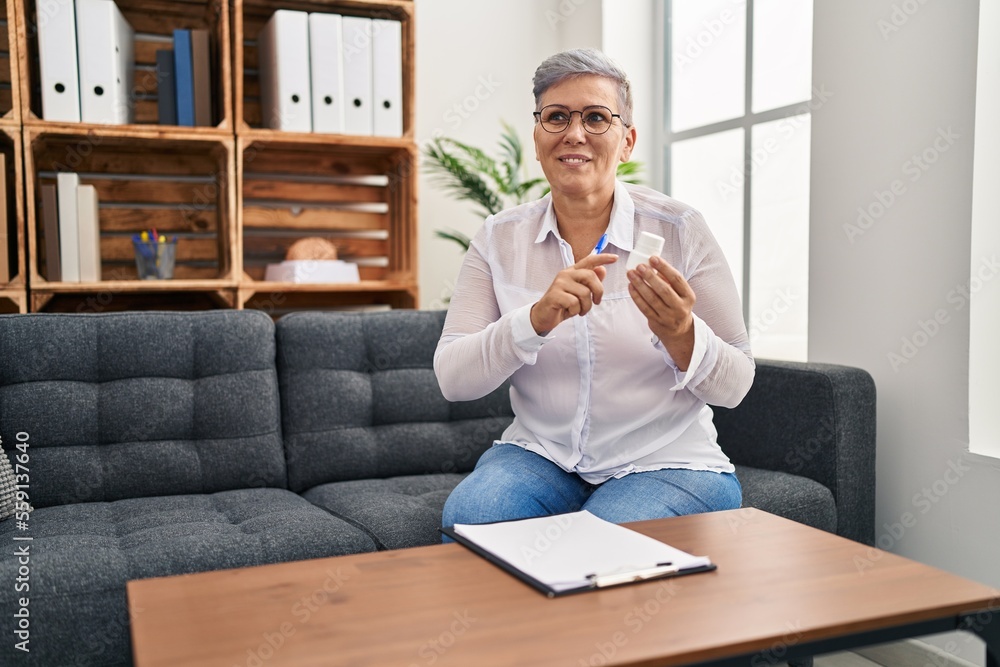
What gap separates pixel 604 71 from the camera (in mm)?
1592

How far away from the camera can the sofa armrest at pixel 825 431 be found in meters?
1.97

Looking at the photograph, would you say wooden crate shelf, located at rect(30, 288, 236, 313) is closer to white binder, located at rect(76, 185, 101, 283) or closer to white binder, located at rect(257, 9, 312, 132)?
white binder, located at rect(76, 185, 101, 283)

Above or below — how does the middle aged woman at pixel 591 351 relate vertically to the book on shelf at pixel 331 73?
below

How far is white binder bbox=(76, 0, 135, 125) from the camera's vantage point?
2578mm

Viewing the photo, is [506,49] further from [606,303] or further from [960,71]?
[606,303]

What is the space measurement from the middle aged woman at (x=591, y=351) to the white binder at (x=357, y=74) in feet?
4.43

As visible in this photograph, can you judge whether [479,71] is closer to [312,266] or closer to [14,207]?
[312,266]

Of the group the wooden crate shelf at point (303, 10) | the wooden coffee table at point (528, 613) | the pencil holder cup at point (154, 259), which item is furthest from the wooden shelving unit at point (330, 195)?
the wooden coffee table at point (528, 613)

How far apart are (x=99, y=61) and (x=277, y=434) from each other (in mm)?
1310

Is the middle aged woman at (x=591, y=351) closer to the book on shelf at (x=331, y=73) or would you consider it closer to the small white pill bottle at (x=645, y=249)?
the small white pill bottle at (x=645, y=249)

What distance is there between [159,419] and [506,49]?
2027 millimetres

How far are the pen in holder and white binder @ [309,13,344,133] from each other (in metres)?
0.60

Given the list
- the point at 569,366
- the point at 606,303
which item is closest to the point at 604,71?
A: the point at 606,303

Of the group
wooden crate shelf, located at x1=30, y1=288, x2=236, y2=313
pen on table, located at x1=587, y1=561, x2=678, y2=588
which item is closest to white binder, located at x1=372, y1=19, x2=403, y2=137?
wooden crate shelf, located at x1=30, y1=288, x2=236, y2=313
